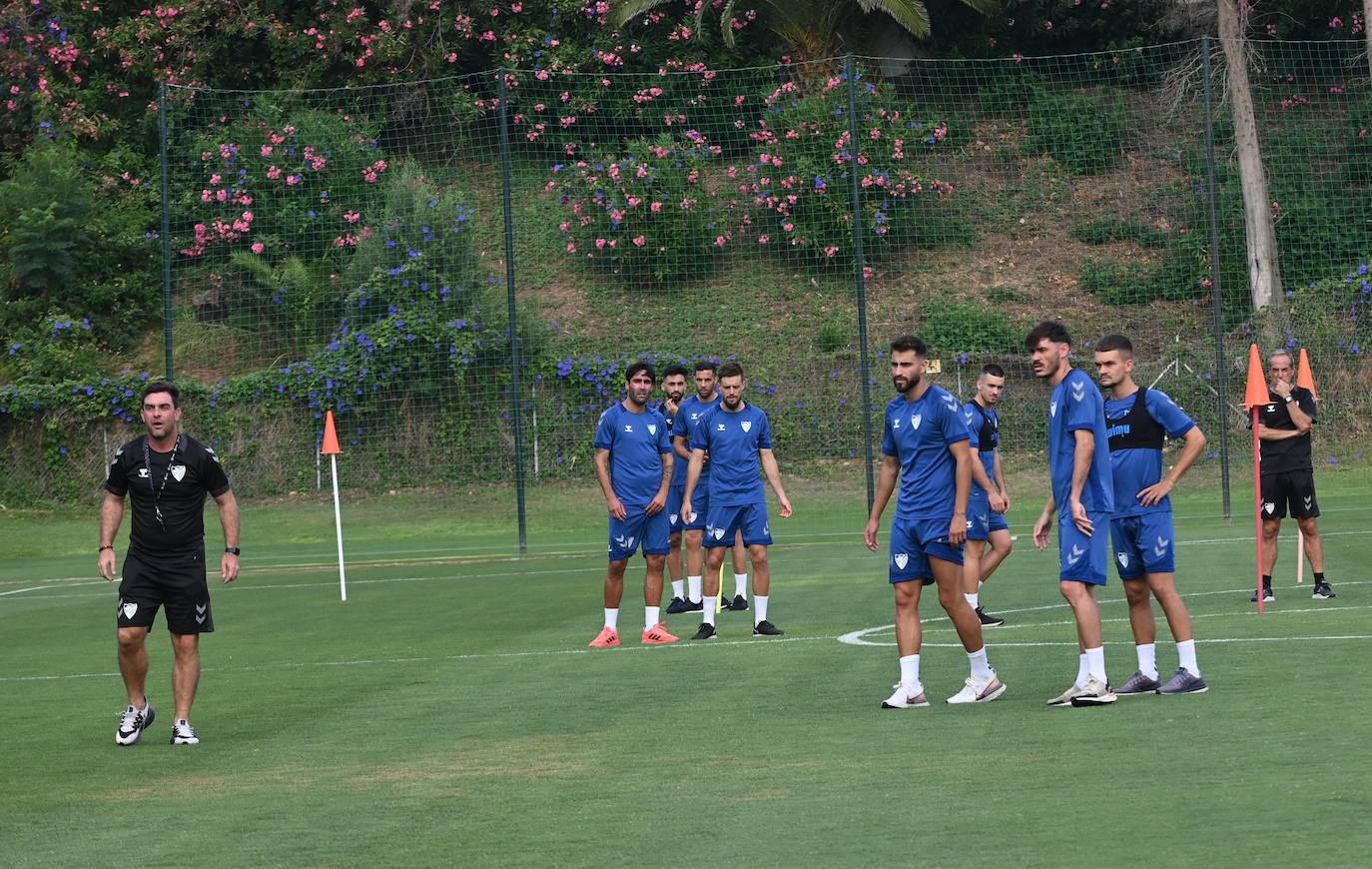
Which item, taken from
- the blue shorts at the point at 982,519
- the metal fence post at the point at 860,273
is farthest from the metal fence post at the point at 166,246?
the blue shorts at the point at 982,519

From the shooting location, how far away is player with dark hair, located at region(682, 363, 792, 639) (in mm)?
14414

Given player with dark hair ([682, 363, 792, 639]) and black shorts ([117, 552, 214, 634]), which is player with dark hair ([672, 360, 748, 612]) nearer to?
player with dark hair ([682, 363, 792, 639])

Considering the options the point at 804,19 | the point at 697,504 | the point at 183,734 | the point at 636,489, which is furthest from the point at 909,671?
the point at 804,19

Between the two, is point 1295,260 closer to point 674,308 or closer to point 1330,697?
point 674,308

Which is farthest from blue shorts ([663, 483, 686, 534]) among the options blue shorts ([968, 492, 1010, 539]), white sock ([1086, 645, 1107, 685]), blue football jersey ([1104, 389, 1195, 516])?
white sock ([1086, 645, 1107, 685])

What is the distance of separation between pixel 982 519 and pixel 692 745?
500cm

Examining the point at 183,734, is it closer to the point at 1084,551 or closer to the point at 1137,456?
the point at 1084,551

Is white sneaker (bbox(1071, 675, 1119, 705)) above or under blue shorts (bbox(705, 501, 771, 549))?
under

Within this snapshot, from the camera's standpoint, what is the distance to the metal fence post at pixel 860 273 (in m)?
26.4

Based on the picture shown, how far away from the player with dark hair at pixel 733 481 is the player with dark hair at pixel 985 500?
1.56 m

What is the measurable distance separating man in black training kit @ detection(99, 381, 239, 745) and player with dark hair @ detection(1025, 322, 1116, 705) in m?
4.63

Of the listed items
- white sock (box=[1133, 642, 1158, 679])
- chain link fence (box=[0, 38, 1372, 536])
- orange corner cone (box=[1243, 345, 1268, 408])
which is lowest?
white sock (box=[1133, 642, 1158, 679])

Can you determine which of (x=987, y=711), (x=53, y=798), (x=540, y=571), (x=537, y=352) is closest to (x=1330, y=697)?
(x=987, y=711)

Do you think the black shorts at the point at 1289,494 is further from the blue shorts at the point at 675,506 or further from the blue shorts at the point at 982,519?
the blue shorts at the point at 675,506
